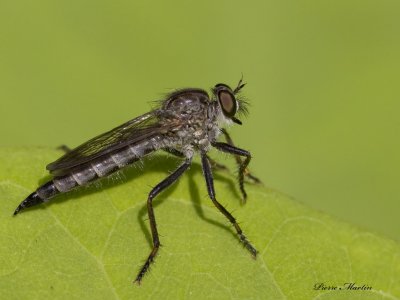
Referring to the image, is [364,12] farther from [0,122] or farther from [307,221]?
[0,122]

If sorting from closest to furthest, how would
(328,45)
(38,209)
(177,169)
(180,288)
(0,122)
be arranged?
(180,288) → (38,209) → (177,169) → (0,122) → (328,45)

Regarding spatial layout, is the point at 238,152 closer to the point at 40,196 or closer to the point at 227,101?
the point at 227,101

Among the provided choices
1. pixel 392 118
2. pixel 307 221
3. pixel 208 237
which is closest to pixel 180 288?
pixel 208 237

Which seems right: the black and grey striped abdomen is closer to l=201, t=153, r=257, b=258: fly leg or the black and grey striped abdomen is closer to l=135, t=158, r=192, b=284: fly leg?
l=135, t=158, r=192, b=284: fly leg

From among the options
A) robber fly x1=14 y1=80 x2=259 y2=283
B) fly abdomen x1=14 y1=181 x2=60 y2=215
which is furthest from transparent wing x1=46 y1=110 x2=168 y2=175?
fly abdomen x1=14 y1=181 x2=60 y2=215

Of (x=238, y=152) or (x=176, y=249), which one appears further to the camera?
(x=238, y=152)

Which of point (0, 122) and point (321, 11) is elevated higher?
point (321, 11)

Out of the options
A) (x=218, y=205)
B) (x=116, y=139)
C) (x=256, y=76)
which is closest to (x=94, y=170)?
(x=116, y=139)
